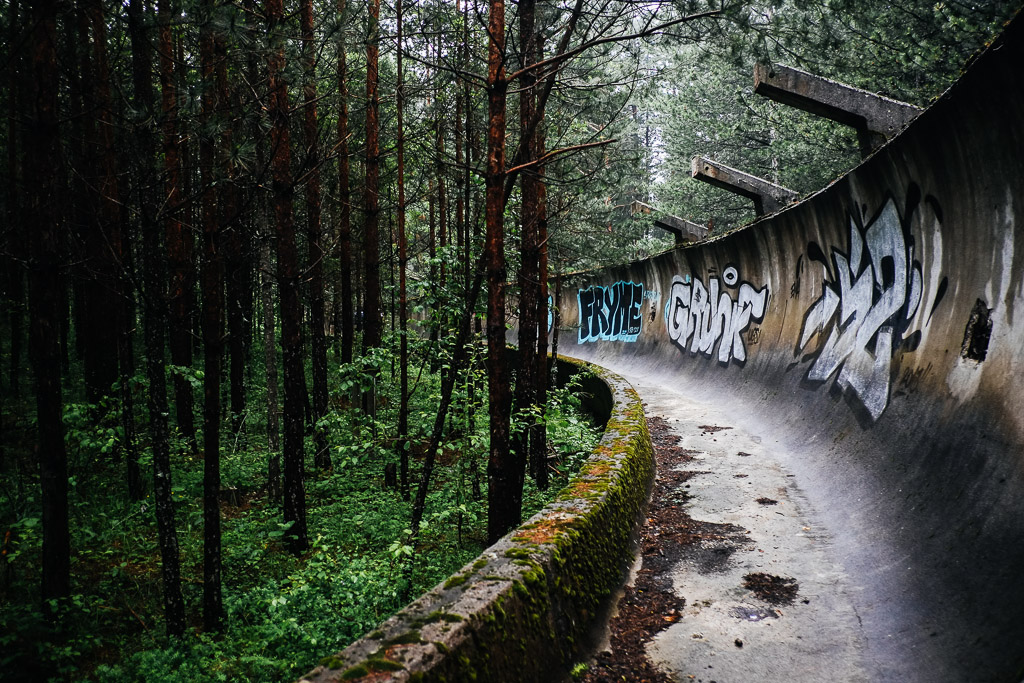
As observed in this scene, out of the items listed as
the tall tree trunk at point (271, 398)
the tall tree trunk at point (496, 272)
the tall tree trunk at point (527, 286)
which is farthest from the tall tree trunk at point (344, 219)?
the tall tree trunk at point (496, 272)

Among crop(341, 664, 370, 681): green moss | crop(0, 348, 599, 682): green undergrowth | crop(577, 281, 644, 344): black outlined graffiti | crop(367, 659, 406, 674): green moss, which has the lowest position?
crop(0, 348, 599, 682): green undergrowth

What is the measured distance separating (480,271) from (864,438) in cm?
383

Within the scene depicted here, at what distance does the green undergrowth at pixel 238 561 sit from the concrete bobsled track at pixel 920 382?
2950 millimetres

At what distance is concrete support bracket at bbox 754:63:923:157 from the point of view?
20.3ft

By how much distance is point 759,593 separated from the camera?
3656mm

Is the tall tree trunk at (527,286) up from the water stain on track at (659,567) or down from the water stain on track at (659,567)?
up

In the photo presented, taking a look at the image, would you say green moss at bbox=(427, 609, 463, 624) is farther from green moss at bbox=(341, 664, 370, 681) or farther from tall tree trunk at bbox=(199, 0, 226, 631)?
tall tree trunk at bbox=(199, 0, 226, 631)

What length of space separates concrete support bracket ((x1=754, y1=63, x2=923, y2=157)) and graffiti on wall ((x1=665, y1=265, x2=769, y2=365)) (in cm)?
345

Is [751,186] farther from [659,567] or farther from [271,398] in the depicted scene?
[271,398]

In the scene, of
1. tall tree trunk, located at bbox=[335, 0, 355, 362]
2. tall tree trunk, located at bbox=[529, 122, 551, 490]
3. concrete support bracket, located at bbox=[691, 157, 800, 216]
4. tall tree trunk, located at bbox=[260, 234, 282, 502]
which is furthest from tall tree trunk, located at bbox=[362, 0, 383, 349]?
concrete support bracket, located at bbox=[691, 157, 800, 216]

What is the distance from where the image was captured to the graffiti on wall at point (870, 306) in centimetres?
518

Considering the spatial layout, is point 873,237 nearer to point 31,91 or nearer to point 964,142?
point 964,142

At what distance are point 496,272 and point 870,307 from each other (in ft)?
14.2

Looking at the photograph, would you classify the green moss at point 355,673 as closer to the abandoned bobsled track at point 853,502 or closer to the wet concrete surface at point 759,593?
the abandoned bobsled track at point 853,502
